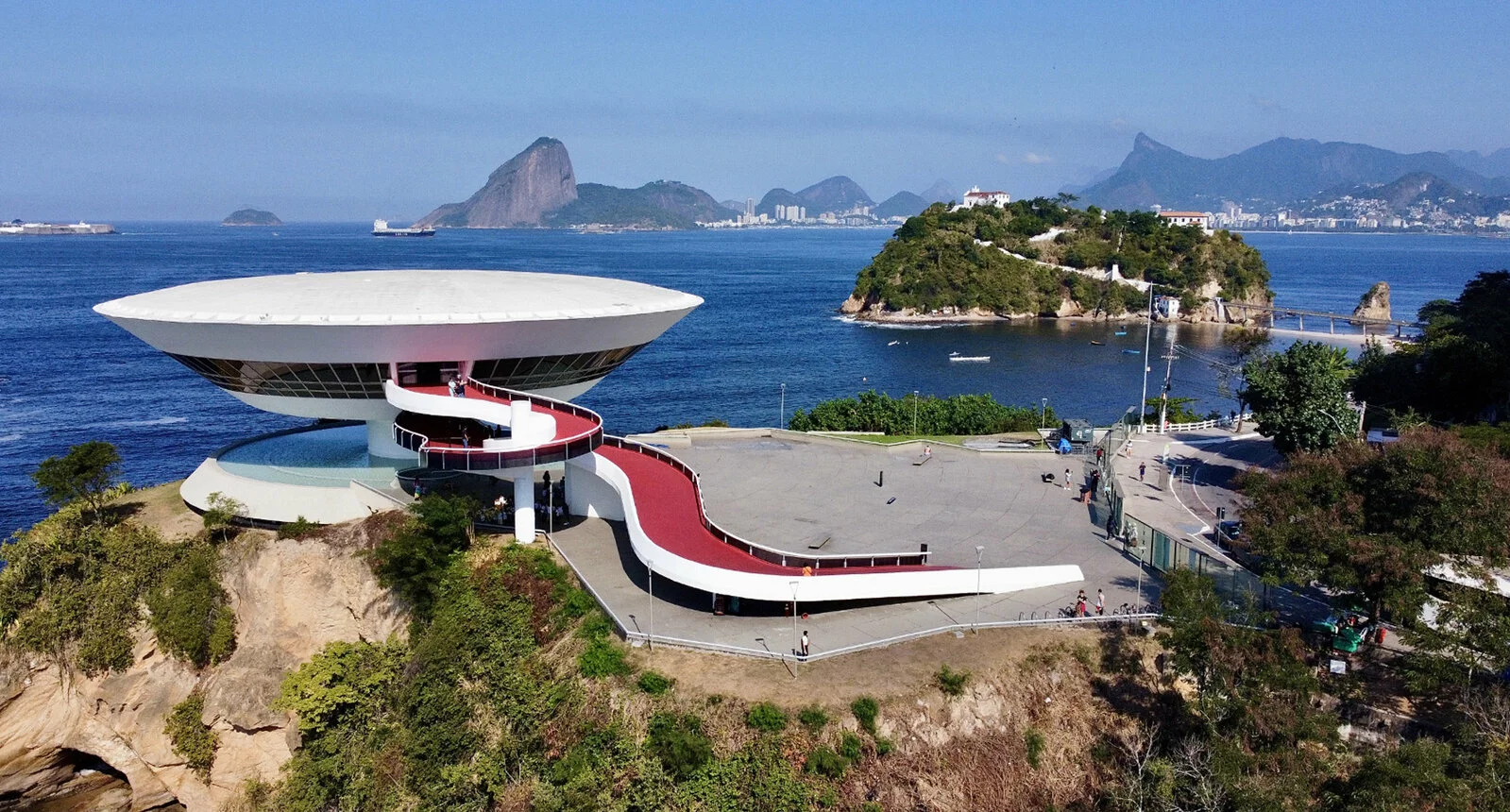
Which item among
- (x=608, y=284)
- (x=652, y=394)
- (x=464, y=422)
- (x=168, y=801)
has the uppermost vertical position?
(x=608, y=284)

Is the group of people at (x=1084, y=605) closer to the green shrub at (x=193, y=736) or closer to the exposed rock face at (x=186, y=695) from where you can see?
the exposed rock face at (x=186, y=695)

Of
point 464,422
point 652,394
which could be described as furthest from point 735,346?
point 464,422

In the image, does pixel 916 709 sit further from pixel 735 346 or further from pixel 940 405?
pixel 735 346

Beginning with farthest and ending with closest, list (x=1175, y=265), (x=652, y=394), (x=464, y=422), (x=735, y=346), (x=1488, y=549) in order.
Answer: (x=1175, y=265) → (x=735, y=346) → (x=652, y=394) → (x=464, y=422) → (x=1488, y=549)

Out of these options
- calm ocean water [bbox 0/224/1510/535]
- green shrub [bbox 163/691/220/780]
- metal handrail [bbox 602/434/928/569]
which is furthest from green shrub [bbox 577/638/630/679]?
calm ocean water [bbox 0/224/1510/535]

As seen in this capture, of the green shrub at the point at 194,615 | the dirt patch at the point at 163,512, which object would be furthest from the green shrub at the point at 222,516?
the green shrub at the point at 194,615

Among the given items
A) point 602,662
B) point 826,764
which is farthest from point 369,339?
point 826,764
